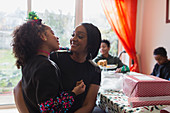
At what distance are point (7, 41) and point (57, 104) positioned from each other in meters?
2.31

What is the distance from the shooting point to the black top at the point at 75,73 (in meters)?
0.99

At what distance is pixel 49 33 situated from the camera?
894mm

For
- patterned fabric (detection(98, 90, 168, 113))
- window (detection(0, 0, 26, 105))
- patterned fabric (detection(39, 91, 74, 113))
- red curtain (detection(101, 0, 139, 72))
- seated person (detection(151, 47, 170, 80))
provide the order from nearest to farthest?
1. patterned fabric (detection(39, 91, 74, 113))
2. patterned fabric (detection(98, 90, 168, 113))
3. seated person (detection(151, 47, 170, 80))
4. window (detection(0, 0, 26, 105))
5. red curtain (detection(101, 0, 139, 72))

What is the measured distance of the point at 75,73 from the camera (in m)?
1.06

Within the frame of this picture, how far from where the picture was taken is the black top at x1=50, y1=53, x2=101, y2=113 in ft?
3.26

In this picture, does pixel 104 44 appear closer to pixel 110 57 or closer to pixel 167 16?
pixel 110 57

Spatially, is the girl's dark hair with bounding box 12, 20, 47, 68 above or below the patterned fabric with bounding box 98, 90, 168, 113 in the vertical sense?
above

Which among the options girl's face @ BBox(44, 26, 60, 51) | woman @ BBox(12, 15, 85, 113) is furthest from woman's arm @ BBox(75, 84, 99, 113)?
girl's face @ BBox(44, 26, 60, 51)

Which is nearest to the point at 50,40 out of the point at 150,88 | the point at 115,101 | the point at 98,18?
the point at 115,101

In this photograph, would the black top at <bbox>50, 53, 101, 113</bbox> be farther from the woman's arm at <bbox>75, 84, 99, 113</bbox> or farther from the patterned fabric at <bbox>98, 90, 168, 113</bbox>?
the patterned fabric at <bbox>98, 90, 168, 113</bbox>

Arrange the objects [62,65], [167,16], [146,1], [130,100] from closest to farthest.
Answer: [130,100] → [62,65] → [167,16] → [146,1]

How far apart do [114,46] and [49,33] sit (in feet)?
8.47

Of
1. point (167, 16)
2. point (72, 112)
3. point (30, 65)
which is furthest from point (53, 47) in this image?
point (167, 16)

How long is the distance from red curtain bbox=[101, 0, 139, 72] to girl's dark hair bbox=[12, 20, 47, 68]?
232 centimetres
